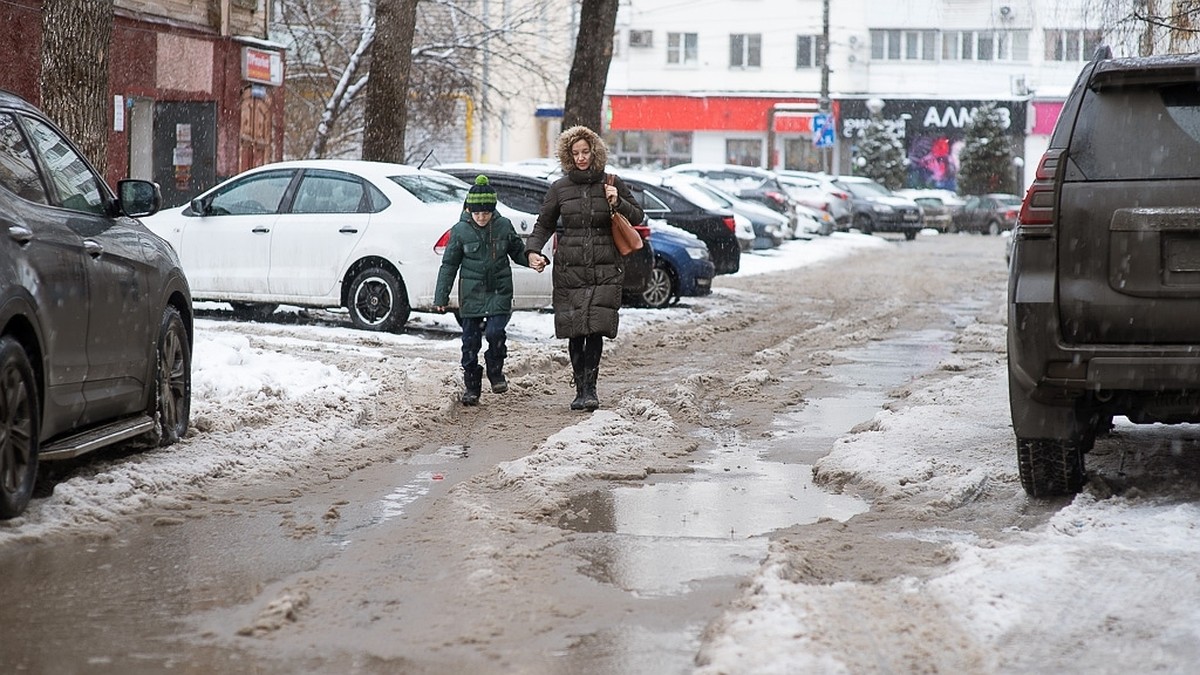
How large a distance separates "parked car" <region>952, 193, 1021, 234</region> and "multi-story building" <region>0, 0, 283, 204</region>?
2932 cm

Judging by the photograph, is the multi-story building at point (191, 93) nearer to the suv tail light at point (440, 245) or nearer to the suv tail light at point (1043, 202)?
the suv tail light at point (440, 245)

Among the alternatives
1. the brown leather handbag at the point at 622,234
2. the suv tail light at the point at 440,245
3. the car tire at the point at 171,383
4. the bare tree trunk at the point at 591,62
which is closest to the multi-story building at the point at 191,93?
the bare tree trunk at the point at 591,62

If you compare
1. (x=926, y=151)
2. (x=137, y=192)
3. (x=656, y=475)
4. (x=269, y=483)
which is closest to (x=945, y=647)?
(x=656, y=475)

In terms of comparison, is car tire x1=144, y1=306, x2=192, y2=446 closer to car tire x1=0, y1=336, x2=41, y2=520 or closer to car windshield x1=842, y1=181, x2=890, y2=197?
car tire x1=0, y1=336, x2=41, y2=520

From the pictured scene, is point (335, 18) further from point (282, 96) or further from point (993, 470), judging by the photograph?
point (993, 470)

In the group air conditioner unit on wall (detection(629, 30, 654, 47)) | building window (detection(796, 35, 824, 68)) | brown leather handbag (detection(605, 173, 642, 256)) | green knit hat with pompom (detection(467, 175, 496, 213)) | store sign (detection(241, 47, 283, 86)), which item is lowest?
brown leather handbag (detection(605, 173, 642, 256))

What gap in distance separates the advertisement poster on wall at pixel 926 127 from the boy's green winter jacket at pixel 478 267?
55874 millimetres

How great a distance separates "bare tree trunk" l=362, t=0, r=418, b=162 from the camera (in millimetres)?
19984

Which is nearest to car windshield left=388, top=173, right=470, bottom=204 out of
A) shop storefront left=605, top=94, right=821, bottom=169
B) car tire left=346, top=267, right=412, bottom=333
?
car tire left=346, top=267, right=412, bottom=333

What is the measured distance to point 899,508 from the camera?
7133 millimetres

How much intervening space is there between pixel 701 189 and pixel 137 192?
20359 millimetres

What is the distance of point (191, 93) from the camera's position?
81.0 ft

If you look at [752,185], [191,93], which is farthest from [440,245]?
[752,185]

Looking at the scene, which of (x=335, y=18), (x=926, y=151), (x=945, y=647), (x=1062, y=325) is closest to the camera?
(x=945, y=647)
